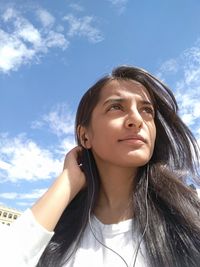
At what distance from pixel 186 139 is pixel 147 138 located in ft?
1.85

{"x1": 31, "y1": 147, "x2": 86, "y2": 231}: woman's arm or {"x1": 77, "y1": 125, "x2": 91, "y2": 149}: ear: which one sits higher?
{"x1": 77, "y1": 125, "x2": 91, "y2": 149}: ear

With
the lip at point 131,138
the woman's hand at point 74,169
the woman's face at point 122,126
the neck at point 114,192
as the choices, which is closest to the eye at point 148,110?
the woman's face at point 122,126

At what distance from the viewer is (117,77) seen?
7.32 ft

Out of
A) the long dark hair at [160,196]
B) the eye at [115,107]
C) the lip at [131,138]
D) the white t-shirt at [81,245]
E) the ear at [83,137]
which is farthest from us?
the ear at [83,137]

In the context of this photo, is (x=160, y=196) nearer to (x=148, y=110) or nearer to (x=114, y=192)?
(x=114, y=192)

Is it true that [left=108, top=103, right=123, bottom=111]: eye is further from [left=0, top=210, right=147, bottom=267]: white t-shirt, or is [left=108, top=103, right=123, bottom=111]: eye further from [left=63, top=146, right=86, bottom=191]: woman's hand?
[left=0, top=210, right=147, bottom=267]: white t-shirt

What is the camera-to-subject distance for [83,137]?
2.22 meters

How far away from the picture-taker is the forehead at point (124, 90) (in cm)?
206

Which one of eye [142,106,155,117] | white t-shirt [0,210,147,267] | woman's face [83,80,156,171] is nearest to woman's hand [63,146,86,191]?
woman's face [83,80,156,171]

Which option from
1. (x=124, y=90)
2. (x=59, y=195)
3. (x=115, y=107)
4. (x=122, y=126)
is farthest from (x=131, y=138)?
(x=59, y=195)

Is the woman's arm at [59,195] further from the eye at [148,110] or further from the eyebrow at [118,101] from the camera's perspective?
the eye at [148,110]

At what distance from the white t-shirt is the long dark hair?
0.21 feet

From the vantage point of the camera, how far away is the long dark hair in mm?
1594

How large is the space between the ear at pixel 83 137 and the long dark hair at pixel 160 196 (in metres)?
0.04
